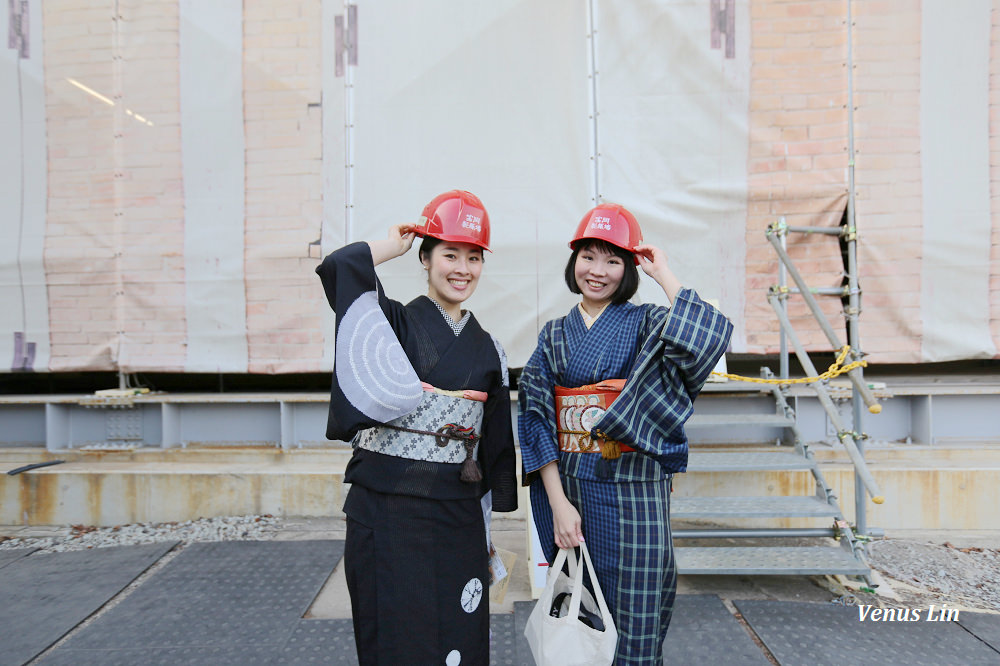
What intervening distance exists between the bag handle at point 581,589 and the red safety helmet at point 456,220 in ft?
3.35

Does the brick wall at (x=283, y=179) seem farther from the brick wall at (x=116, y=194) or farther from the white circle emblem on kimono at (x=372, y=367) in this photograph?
the white circle emblem on kimono at (x=372, y=367)

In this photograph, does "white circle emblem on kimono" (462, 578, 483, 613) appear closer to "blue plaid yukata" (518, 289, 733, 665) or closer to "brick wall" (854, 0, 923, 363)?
"blue plaid yukata" (518, 289, 733, 665)

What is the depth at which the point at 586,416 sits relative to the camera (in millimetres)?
1728

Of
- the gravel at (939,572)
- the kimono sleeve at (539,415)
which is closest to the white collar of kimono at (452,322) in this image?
the kimono sleeve at (539,415)

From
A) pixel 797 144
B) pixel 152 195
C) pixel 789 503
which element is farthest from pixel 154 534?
pixel 797 144

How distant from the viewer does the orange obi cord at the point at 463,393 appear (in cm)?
165

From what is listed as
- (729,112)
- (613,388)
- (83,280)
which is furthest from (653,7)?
(83,280)

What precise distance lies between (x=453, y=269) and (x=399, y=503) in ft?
2.42

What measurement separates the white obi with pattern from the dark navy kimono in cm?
2

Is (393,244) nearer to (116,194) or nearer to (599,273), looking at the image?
(599,273)

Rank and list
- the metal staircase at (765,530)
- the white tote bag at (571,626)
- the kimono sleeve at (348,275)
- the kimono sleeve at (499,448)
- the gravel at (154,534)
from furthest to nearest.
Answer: the gravel at (154,534)
the metal staircase at (765,530)
the kimono sleeve at (499,448)
the kimono sleeve at (348,275)
the white tote bag at (571,626)

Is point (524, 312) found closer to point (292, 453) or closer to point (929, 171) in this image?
point (292, 453)

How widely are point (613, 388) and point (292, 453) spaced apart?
3.18 m

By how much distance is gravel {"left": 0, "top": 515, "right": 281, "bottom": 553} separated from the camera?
11.8 ft
